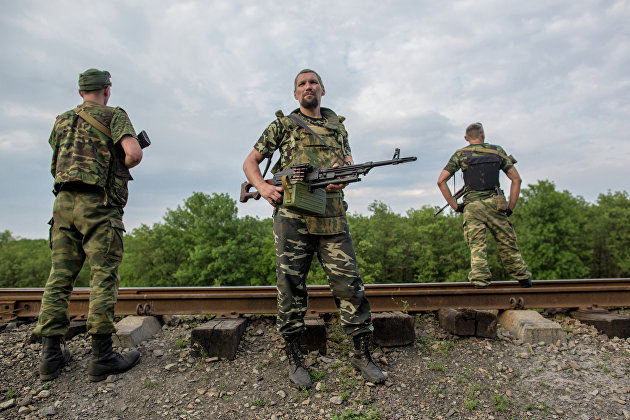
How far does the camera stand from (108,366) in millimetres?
2943

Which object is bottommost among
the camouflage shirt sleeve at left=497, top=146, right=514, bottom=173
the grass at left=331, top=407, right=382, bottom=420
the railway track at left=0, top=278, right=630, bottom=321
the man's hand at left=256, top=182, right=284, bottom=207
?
the grass at left=331, top=407, right=382, bottom=420

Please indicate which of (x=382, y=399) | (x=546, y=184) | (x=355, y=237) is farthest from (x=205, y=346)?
(x=546, y=184)

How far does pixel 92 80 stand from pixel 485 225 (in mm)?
5005

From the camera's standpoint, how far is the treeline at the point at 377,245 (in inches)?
1017

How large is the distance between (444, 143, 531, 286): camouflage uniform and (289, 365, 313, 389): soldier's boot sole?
2811mm

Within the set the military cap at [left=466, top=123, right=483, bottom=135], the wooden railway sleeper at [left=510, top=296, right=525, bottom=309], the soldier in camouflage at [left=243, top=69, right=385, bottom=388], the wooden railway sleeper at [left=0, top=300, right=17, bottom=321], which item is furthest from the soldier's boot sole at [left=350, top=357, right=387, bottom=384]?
the wooden railway sleeper at [left=0, top=300, right=17, bottom=321]

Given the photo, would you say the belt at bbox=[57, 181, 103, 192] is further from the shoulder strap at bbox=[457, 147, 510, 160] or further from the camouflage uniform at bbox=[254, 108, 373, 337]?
the shoulder strap at bbox=[457, 147, 510, 160]

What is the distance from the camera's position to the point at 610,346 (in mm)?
3451

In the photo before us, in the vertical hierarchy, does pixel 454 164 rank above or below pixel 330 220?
above

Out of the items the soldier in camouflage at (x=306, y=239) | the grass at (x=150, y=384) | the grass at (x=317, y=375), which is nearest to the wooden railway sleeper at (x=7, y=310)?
the grass at (x=150, y=384)

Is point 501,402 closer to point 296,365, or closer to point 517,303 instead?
point 296,365

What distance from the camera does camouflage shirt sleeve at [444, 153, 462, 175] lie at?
5.18m

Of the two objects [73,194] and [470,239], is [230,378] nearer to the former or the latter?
[73,194]

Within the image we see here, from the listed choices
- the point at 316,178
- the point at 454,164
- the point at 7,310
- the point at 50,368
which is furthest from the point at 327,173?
the point at 7,310
